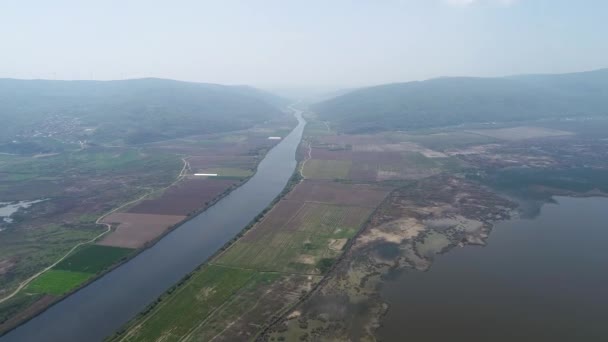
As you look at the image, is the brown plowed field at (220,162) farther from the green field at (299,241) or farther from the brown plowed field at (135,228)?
the green field at (299,241)

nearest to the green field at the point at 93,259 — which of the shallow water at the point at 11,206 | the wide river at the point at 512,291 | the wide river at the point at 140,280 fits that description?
the wide river at the point at 140,280

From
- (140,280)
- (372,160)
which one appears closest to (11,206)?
(140,280)

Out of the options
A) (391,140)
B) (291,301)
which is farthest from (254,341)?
(391,140)

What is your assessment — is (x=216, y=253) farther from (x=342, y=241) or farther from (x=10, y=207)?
(x=10, y=207)

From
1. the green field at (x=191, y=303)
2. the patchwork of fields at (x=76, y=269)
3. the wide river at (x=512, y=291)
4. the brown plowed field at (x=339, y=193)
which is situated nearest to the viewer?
the wide river at (x=512, y=291)

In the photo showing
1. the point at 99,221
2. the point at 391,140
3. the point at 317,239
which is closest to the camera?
the point at 317,239

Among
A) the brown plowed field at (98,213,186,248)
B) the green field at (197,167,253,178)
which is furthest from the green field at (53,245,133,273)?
Result: the green field at (197,167,253,178)

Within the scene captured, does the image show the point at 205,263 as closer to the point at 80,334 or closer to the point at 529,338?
the point at 80,334
